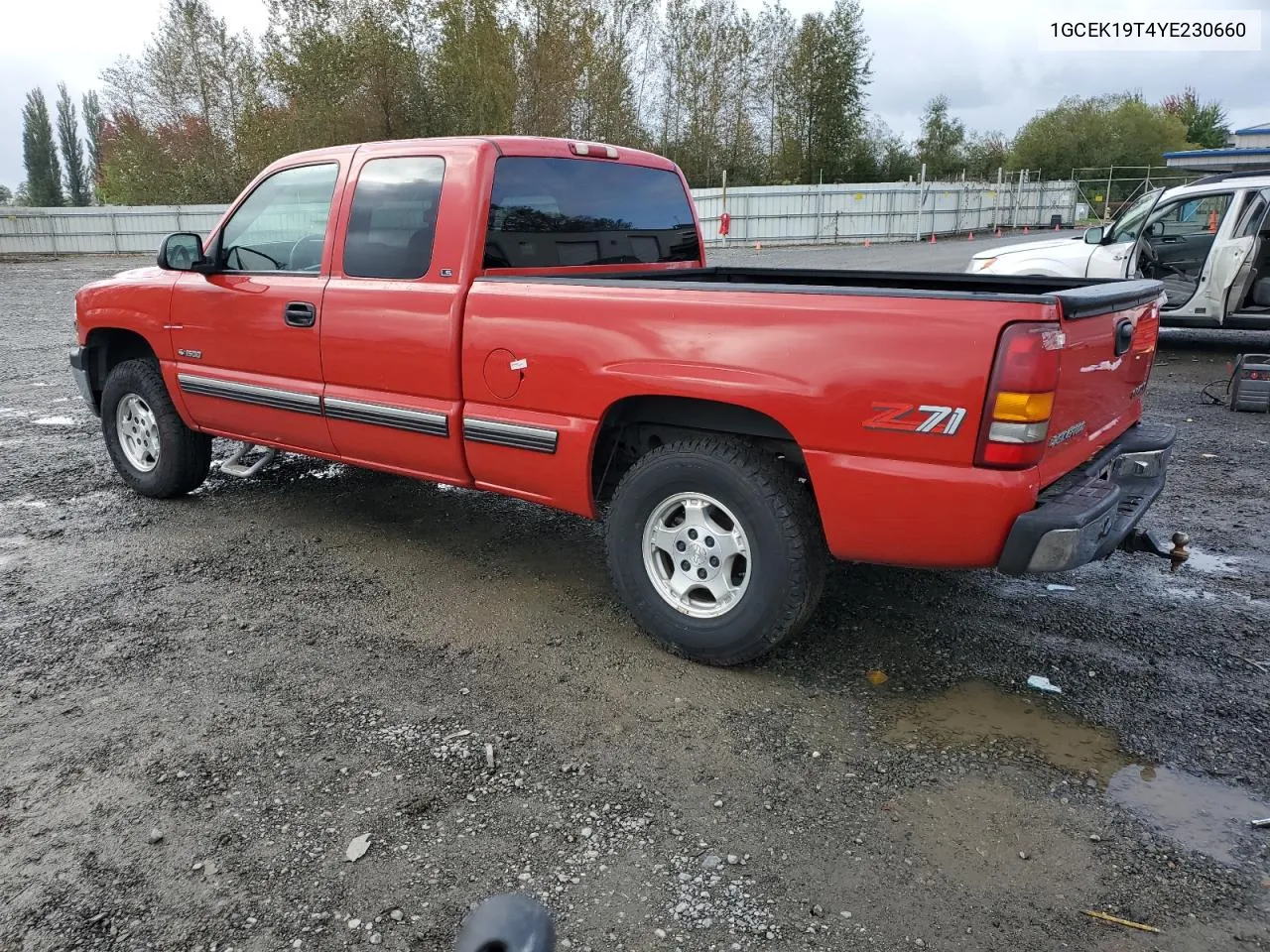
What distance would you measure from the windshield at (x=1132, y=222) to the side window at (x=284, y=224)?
360 inches

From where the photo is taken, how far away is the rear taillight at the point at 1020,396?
2.74 metres

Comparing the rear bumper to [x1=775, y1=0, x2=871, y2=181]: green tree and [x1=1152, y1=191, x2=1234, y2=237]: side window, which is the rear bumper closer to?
[x1=1152, y1=191, x2=1234, y2=237]: side window

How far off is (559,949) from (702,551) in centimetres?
159

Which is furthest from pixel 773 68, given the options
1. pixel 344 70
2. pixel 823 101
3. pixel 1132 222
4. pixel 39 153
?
pixel 39 153

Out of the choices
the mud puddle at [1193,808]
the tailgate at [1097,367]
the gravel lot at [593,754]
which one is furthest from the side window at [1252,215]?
the mud puddle at [1193,808]

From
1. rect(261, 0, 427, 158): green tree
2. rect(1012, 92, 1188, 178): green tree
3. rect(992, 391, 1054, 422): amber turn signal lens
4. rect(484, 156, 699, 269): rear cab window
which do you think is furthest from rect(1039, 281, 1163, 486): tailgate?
rect(1012, 92, 1188, 178): green tree

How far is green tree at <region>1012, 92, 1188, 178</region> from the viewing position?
50250 mm

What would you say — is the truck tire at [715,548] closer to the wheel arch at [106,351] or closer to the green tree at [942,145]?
the wheel arch at [106,351]

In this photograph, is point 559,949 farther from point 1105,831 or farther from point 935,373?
point 935,373

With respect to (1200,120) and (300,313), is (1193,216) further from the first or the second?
(1200,120)

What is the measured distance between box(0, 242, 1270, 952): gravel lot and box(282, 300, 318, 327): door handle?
3.82 ft

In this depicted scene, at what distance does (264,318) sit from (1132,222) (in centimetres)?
971

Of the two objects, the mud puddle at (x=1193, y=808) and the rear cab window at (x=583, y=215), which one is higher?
the rear cab window at (x=583, y=215)

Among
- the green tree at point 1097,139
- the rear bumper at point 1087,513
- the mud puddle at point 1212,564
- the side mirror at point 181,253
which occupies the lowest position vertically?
the mud puddle at point 1212,564
